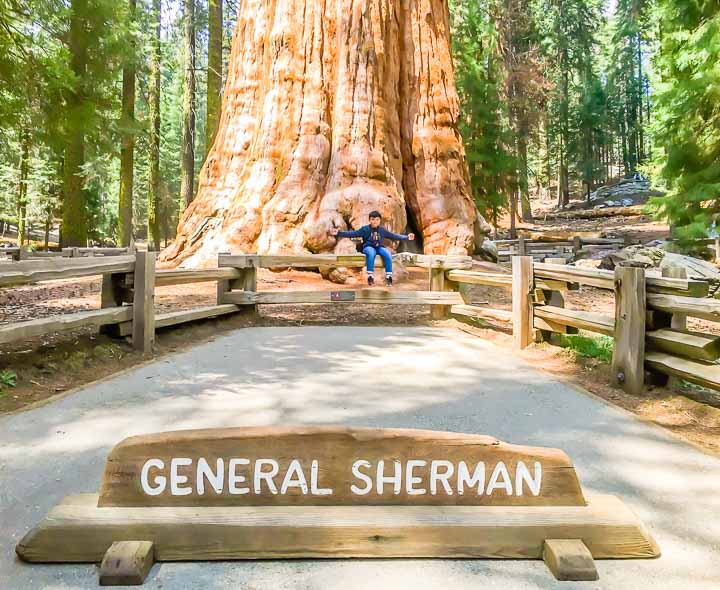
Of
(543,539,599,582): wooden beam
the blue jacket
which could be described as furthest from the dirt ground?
(543,539,599,582): wooden beam

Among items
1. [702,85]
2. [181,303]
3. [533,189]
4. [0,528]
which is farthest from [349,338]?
[533,189]

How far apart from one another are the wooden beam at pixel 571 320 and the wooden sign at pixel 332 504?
351 centimetres

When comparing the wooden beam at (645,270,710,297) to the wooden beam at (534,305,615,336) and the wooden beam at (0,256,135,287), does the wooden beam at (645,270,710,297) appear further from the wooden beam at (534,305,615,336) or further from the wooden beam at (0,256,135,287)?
the wooden beam at (0,256,135,287)

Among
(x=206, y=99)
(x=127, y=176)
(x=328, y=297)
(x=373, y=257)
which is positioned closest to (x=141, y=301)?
(x=328, y=297)

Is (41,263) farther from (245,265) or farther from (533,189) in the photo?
(533,189)

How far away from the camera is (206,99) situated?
22719 millimetres

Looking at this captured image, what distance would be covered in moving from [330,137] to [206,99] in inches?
472

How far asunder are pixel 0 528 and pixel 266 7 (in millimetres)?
13925

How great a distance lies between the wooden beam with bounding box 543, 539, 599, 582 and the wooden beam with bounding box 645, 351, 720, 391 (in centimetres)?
266

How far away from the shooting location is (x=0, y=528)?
2.46 metres

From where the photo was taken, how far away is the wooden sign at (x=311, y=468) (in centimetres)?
224

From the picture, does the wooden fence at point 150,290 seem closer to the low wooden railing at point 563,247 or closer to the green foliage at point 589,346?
the green foliage at point 589,346

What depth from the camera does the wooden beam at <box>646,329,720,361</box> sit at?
169 inches

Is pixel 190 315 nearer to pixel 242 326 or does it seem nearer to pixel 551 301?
pixel 242 326
